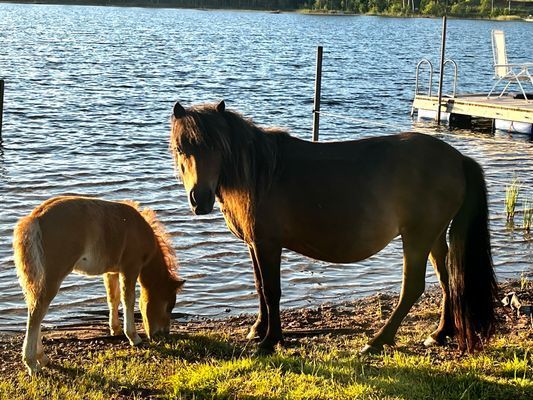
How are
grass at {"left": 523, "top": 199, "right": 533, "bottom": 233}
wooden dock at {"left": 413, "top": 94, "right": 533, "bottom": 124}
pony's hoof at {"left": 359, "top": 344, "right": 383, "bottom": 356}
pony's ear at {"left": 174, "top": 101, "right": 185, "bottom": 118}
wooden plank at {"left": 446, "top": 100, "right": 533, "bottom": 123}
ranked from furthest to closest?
wooden dock at {"left": 413, "top": 94, "right": 533, "bottom": 124}, wooden plank at {"left": 446, "top": 100, "right": 533, "bottom": 123}, grass at {"left": 523, "top": 199, "right": 533, "bottom": 233}, pony's hoof at {"left": 359, "top": 344, "right": 383, "bottom": 356}, pony's ear at {"left": 174, "top": 101, "right": 185, "bottom": 118}

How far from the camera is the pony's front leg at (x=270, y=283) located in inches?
229

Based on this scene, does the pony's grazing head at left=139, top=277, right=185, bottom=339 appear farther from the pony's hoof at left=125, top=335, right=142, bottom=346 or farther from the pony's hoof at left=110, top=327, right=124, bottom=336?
the pony's hoof at left=110, top=327, right=124, bottom=336

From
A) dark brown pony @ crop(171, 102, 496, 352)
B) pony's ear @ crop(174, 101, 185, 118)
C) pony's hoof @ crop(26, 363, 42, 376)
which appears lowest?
pony's hoof @ crop(26, 363, 42, 376)

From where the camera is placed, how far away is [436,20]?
11400 cm

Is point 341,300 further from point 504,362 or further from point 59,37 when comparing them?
point 59,37

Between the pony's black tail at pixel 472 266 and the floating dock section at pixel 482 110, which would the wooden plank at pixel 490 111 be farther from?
the pony's black tail at pixel 472 266

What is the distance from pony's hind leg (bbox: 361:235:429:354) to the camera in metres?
5.90

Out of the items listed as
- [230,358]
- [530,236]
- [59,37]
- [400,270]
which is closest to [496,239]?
[530,236]

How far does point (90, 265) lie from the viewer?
19.1ft

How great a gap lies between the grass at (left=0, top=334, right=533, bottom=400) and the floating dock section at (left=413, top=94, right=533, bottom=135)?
15228 millimetres

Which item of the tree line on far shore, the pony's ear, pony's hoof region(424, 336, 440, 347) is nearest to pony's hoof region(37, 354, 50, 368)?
the pony's ear

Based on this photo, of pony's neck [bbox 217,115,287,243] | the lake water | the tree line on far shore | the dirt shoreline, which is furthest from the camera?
the tree line on far shore

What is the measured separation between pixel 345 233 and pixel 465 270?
95cm

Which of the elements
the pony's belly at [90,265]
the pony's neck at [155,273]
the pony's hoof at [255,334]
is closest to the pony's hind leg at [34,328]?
the pony's belly at [90,265]
